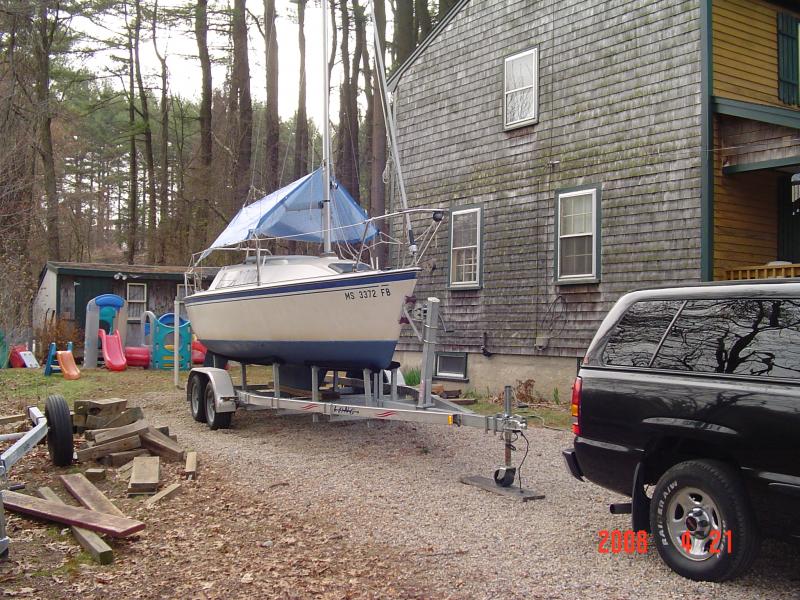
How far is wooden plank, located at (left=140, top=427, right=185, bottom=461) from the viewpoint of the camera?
908 cm

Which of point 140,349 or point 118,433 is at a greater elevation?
point 140,349

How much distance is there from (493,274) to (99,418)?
27.3 ft

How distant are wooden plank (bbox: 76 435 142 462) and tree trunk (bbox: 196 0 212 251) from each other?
22515 mm

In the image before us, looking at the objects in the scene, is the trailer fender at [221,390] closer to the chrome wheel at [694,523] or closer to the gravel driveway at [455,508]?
the gravel driveway at [455,508]

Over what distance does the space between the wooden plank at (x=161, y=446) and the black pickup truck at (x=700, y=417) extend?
4917 millimetres

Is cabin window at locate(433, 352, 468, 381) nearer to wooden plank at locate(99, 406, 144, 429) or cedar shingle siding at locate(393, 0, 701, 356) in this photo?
cedar shingle siding at locate(393, 0, 701, 356)

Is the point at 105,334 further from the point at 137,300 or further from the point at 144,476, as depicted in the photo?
the point at 144,476

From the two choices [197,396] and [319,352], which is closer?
[319,352]

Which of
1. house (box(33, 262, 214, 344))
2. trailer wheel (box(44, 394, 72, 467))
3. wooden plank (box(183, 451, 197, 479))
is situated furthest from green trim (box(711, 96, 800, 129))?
house (box(33, 262, 214, 344))

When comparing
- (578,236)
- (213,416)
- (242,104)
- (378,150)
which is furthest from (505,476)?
(242,104)

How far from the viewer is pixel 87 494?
286 inches

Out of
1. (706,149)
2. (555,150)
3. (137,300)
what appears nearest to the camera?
(706,149)

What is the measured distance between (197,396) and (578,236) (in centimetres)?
702
